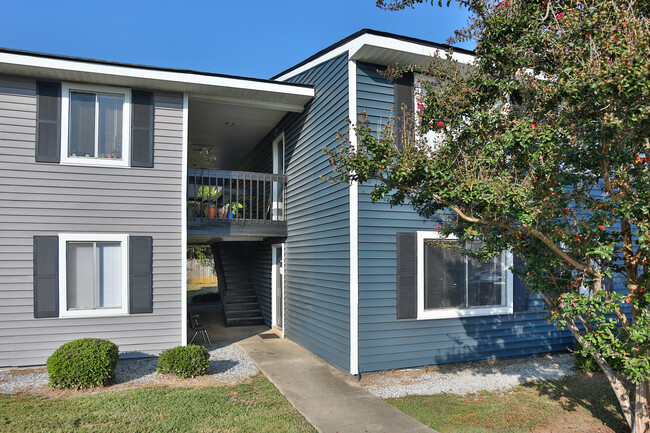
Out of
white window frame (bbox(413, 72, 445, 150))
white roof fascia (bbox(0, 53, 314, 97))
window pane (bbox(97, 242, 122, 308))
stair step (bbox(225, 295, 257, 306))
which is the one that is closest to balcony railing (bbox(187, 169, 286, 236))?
window pane (bbox(97, 242, 122, 308))

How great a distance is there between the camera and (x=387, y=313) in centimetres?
727

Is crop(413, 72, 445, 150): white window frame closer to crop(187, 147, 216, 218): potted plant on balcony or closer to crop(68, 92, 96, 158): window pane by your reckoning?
crop(187, 147, 216, 218): potted plant on balcony

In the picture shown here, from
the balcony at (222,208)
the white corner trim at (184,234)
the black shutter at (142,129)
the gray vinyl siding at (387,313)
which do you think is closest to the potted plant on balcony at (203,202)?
the balcony at (222,208)

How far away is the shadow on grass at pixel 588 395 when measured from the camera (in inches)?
214

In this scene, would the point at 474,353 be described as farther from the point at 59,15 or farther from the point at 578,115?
the point at 59,15

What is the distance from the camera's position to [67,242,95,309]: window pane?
7.51 meters

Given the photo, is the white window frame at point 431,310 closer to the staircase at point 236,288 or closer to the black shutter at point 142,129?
the black shutter at point 142,129

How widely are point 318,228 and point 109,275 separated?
3.73 m

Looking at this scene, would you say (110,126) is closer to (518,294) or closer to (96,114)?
(96,114)

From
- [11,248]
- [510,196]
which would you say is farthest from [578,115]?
[11,248]

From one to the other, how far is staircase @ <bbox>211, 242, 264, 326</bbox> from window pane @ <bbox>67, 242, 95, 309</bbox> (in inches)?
177

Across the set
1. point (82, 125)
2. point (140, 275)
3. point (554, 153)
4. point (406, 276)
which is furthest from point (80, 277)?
point (554, 153)

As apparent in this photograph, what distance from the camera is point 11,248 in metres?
7.30

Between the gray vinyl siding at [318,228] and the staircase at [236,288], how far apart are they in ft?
6.91
